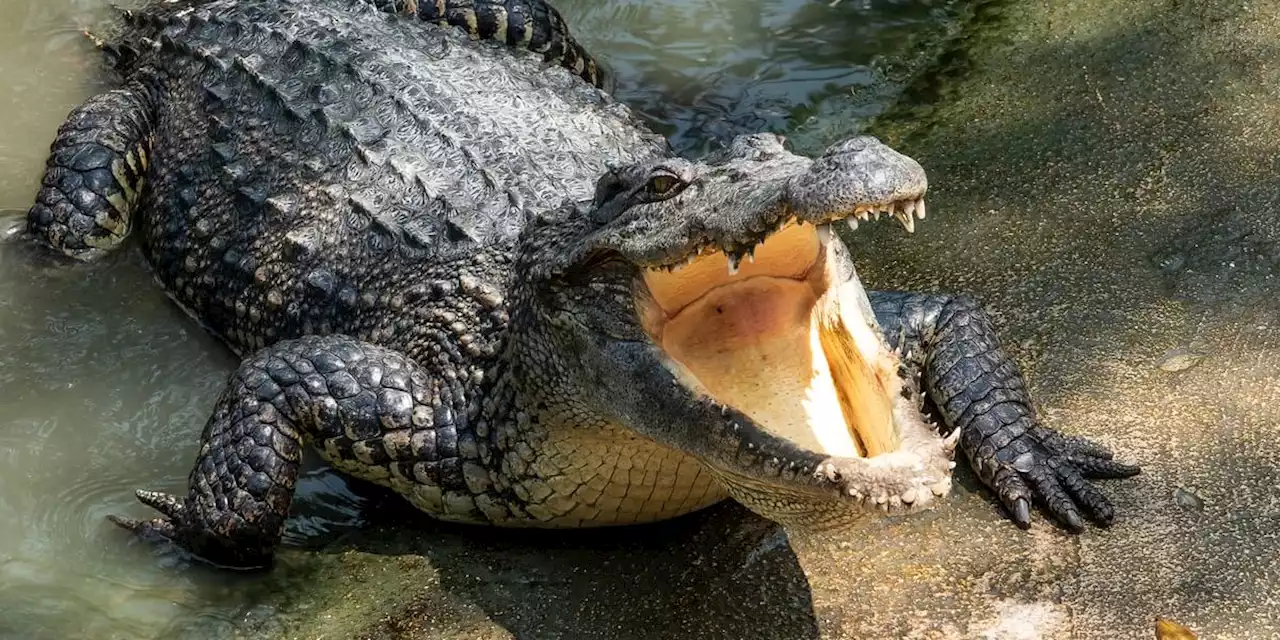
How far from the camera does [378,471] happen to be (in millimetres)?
4004

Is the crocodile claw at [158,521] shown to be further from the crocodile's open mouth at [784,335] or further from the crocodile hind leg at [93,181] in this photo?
the crocodile hind leg at [93,181]

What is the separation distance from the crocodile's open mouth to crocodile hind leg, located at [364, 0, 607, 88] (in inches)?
99.8

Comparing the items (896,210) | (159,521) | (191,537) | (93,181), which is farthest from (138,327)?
Result: (896,210)

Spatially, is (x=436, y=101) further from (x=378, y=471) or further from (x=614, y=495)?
(x=614, y=495)

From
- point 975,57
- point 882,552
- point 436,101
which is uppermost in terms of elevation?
point 436,101

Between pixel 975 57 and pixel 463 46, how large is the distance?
2477 mm

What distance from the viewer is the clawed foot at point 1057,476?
3777mm

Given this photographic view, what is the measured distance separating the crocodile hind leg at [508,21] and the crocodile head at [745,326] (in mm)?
2449

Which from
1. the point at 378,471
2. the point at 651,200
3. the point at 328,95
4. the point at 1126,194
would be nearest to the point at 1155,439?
the point at 1126,194

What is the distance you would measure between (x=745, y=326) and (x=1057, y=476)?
115cm

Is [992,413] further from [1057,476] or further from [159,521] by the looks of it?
[159,521]

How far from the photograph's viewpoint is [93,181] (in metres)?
5.36

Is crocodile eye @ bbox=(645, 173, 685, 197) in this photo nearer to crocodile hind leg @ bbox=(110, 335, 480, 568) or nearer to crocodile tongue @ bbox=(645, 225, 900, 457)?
crocodile tongue @ bbox=(645, 225, 900, 457)

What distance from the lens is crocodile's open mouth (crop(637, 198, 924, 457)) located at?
10.6ft
